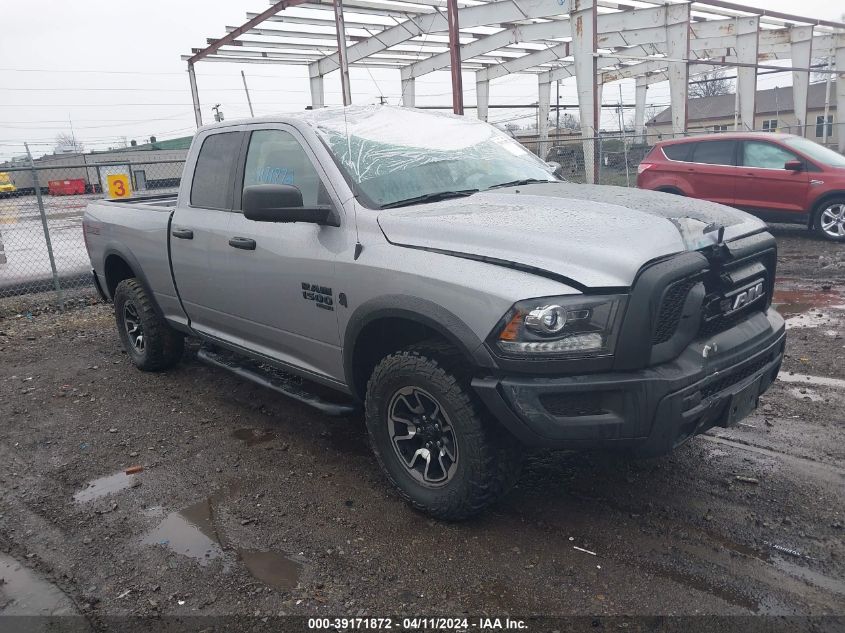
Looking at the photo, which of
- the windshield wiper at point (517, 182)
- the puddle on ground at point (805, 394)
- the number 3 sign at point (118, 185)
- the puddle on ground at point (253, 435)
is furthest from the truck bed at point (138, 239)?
the number 3 sign at point (118, 185)

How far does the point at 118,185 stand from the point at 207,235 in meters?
9.98

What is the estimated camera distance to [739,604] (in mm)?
2584

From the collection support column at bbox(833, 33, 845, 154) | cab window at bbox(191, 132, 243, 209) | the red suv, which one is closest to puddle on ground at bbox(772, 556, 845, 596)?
cab window at bbox(191, 132, 243, 209)

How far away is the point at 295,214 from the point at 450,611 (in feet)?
6.72

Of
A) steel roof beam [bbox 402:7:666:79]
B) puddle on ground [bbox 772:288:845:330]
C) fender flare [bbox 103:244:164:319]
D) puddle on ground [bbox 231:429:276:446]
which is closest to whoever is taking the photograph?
puddle on ground [bbox 231:429:276:446]

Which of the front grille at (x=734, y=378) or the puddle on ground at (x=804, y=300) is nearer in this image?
the front grille at (x=734, y=378)

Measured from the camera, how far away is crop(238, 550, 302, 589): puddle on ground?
2885mm

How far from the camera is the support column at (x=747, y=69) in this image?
19281 mm

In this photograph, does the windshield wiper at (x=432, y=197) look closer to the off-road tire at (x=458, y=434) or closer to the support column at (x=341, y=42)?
the off-road tire at (x=458, y=434)

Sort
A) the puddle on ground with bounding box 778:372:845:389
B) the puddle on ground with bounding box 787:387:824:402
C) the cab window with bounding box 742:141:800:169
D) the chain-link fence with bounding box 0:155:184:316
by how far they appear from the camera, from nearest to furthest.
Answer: the puddle on ground with bounding box 787:387:824:402 → the puddle on ground with bounding box 778:372:845:389 → the chain-link fence with bounding box 0:155:184:316 → the cab window with bounding box 742:141:800:169

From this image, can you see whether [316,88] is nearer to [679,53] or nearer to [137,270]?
[679,53]

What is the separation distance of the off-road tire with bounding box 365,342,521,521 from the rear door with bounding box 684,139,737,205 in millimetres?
9430

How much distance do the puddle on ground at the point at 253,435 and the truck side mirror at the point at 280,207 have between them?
160 cm

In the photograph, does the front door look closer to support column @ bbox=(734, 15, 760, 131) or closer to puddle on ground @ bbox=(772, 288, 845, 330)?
puddle on ground @ bbox=(772, 288, 845, 330)
